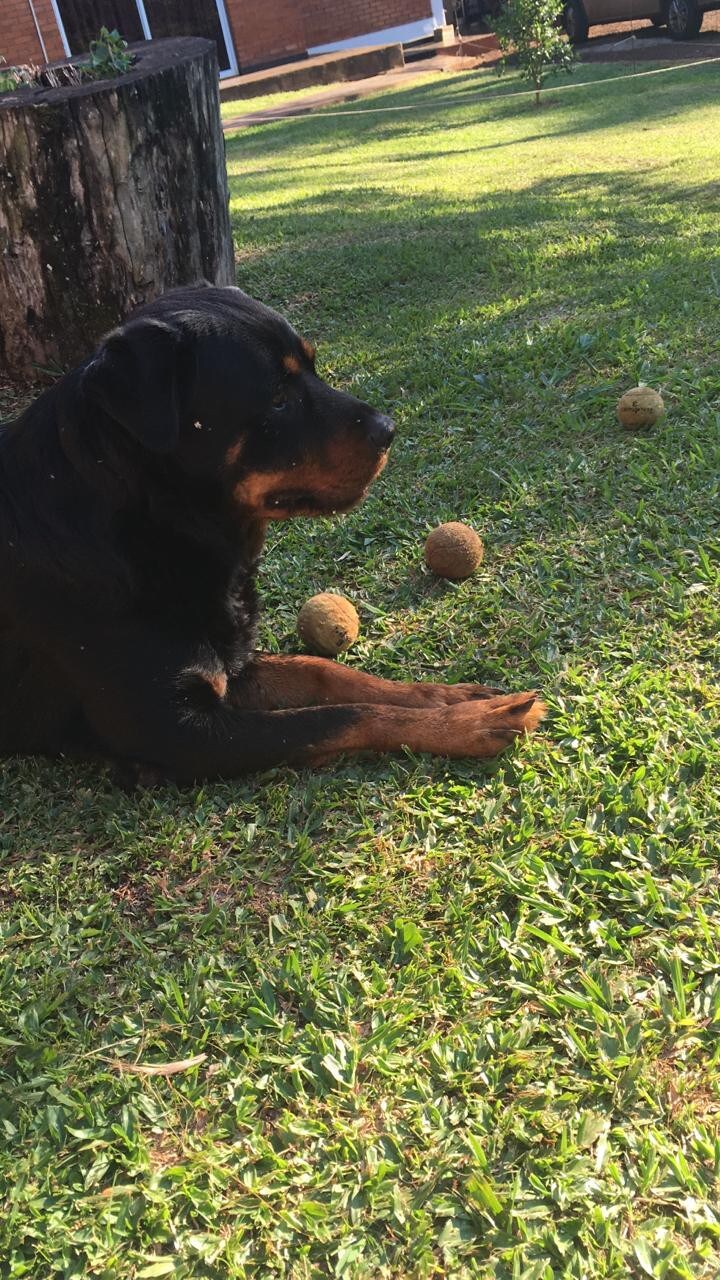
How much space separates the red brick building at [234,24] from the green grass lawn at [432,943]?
2167cm

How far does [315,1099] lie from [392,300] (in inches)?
193

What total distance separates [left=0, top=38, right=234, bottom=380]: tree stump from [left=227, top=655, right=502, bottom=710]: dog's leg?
229cm

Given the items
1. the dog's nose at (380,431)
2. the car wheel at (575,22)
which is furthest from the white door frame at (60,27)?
the dog's nose at (380,431)

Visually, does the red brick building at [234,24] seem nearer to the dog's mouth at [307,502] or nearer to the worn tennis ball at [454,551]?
the worn tennis ball at [454,551]

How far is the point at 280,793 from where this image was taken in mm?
2465

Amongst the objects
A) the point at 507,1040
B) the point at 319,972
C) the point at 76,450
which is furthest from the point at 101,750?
the point at 507,1040

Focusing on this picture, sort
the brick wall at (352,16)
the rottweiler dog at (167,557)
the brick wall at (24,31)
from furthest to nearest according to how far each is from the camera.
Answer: the brick wall at (352,16) < the brick wall at (24,31) < the rottweiler dog at (167,557)

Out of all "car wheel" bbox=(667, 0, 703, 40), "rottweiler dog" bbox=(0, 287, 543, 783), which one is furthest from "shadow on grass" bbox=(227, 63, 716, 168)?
"rottweiler dog" bbox=(0, 287, 543, 783)

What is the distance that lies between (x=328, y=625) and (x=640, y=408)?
1761mm

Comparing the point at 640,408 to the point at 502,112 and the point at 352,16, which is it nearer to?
the point at 502,112

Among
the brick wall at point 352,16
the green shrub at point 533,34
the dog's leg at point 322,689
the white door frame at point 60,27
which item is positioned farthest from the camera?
the brick wall at point 352,16

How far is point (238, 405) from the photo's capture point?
8.29 ft

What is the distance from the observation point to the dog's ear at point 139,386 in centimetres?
228

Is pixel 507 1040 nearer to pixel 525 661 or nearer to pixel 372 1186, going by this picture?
pixel 372 1186
